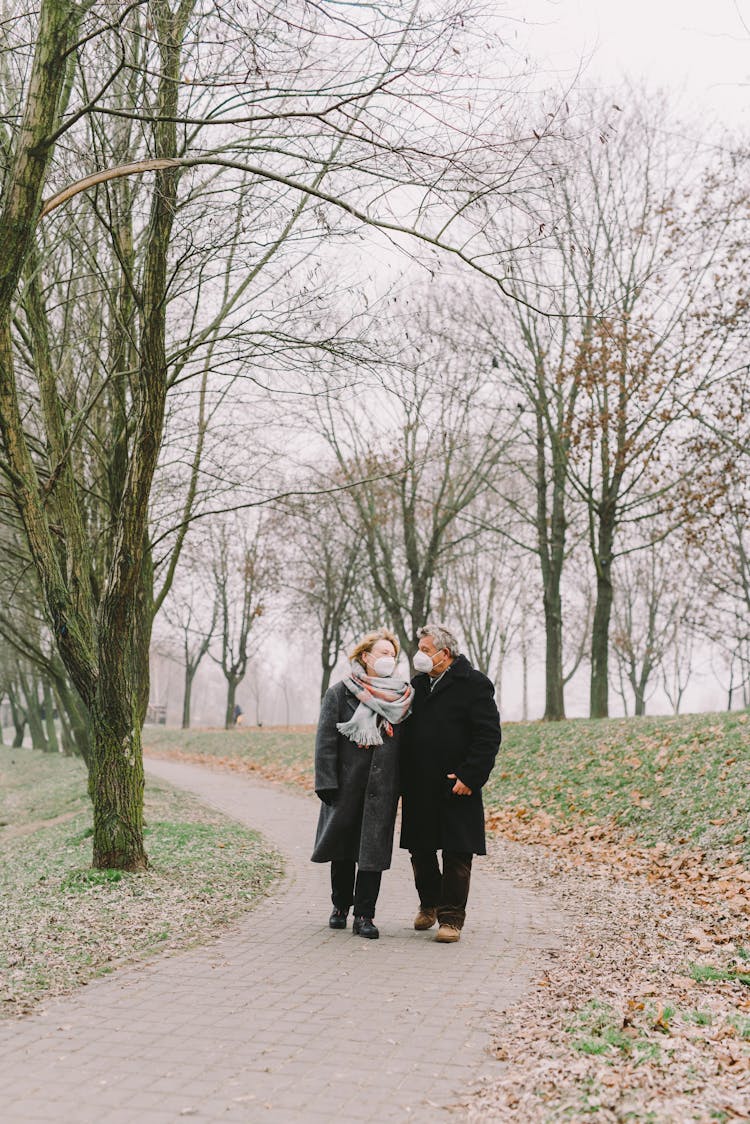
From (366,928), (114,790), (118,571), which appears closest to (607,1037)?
(366,928)

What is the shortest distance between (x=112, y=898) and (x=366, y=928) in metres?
2.40

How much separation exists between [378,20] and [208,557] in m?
34.1

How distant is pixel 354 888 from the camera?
7453 mm

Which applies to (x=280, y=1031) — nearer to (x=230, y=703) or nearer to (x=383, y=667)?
(x=383, y=667)

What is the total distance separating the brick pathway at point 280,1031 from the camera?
387 centimetres

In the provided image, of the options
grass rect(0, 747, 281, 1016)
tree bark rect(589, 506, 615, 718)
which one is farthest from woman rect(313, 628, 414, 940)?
tree bark rect(589, 506, 615, 718)

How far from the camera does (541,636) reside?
1809 inches

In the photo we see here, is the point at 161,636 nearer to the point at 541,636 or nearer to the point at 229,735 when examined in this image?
the point at 229,735

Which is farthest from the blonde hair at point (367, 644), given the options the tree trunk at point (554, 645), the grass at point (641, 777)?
the tree trunk at point (554, 645)

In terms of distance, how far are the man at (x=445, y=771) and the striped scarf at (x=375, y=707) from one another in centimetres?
21

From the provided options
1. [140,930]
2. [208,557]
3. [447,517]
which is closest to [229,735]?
[208,557]

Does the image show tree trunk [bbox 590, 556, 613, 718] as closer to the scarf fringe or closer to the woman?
the woman

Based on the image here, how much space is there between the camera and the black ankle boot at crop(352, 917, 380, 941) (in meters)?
6.97

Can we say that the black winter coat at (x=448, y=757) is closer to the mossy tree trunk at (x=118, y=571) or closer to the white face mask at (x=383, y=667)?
the white face mask at (x=383, y=667)
